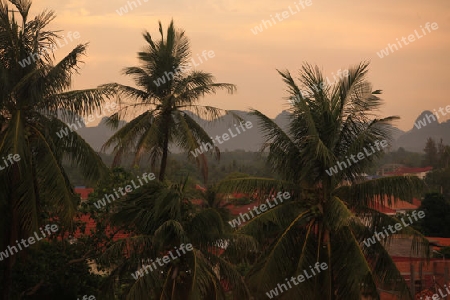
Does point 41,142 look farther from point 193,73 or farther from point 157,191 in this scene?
point 193,73

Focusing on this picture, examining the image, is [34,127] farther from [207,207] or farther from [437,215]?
[437,215]

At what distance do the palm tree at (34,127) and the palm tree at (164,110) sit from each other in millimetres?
5749

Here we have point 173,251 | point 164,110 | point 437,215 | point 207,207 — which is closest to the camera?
point 173,251

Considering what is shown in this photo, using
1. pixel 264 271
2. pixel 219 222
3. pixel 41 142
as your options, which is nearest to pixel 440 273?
pixel 264 271

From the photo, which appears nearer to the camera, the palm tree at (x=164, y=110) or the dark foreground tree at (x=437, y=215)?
the palm tree at (x=164, y=110)

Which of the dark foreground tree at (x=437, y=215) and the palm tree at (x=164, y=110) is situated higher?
the palm tree at (x=164, y=110)

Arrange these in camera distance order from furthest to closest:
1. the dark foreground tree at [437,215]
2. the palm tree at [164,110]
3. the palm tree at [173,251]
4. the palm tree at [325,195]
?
the dark foreground tree at [437,215], the palm tree at [164,110], the palm tree at [325,195], the palm tree at [173,251]

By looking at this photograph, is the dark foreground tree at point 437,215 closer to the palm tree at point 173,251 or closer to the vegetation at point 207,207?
the vegetation at point 207,207

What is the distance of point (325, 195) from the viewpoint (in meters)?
15.9

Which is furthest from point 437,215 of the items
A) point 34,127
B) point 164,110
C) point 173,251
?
point 34,127

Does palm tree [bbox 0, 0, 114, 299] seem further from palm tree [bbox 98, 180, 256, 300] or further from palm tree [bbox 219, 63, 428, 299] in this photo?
palm tree [bbox 219, 63, 428, 299]

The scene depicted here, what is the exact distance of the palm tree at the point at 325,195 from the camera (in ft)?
49.5

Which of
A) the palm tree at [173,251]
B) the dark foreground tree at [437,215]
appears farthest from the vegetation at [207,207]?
the dark foreground tree at [437,215]

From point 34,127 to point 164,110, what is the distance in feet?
24.1
